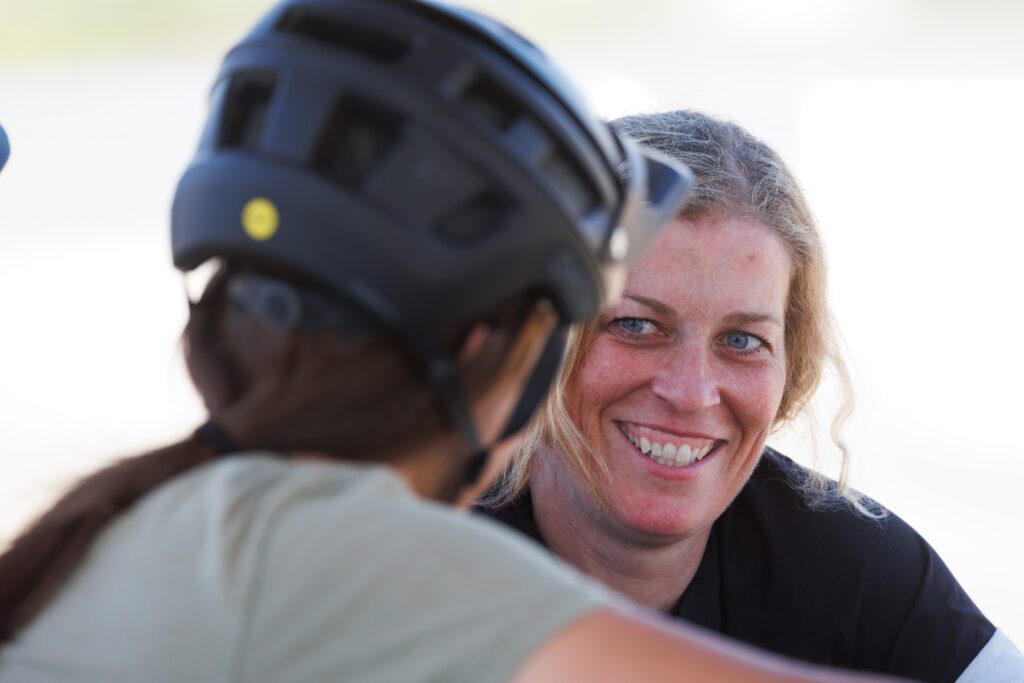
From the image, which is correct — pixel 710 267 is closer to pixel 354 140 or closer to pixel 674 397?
pixel 674 397

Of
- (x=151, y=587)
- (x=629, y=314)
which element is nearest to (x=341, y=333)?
(x=151, y=587)

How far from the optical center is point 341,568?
1141mm

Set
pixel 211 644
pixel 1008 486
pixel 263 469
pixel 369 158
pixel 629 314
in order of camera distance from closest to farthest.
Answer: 1. pixel 211 644
2. pixel 263 469
3. pixel 369 158
4. pixel 629 314
5. pixel 1008 486

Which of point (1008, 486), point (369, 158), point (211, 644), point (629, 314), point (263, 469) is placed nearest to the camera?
point (211, 644)

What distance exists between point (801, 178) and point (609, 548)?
2.88 metres

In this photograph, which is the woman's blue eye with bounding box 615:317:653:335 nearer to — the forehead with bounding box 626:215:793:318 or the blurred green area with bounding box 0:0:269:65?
the forehead with bounding box 626:215:793:318

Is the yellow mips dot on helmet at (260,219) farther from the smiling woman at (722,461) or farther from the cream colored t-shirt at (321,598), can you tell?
the smiling woman at (722,461)

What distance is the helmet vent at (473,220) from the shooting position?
1342 millimetres

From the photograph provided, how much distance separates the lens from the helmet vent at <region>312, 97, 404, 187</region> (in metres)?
1.34

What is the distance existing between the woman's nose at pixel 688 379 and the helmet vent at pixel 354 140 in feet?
4.23

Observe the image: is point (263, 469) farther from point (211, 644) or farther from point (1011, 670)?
point (1011, 670)

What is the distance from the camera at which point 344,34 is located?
1.45m

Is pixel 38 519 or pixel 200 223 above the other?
pixel 200 223

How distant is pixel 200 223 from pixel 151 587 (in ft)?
1.37
